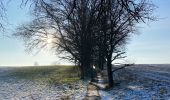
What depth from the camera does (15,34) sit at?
178 feet

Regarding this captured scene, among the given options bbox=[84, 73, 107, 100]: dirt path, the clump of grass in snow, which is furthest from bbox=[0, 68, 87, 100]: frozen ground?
the clump of grass in snow

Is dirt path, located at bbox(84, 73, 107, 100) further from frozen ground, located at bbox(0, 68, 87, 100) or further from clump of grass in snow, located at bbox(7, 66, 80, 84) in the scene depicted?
clump of grass in snow, located at bbox(7, 66, 80, 84)

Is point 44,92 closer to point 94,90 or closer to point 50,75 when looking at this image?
point 94,90

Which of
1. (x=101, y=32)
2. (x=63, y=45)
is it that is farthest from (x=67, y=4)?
(x=101, y=32)

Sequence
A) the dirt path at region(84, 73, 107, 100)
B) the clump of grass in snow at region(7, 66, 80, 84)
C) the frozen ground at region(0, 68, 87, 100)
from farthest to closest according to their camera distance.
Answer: the clump of grass in snow at region(7, 66, 80, 84), the frozen ground at region(0, 68, 87, 100), the dirt path at region(84, 73, 107, 100)

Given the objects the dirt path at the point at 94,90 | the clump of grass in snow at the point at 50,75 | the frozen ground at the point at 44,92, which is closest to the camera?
the dirt path at the point at 94,90

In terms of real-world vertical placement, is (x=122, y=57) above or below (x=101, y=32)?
below

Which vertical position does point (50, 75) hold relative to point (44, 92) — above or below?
above

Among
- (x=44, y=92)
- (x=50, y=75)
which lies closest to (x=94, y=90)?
(x=44, y=92)

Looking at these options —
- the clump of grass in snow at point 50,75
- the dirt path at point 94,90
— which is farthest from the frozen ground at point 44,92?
the clump of grass in snow at point 50,75

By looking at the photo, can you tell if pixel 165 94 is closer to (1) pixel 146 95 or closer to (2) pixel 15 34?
(1) pixel 146 95

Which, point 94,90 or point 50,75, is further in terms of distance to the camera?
point 50,75

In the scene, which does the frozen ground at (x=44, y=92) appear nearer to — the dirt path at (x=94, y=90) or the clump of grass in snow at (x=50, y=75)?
the dirt path at (x=94, y=90)

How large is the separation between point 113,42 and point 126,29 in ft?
7.40
